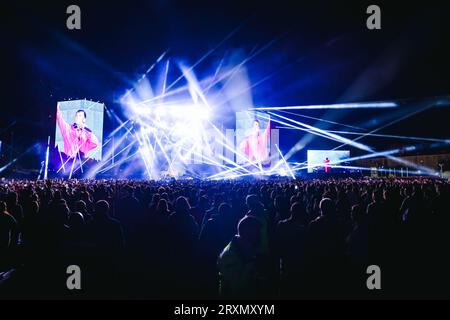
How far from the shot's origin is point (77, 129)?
28.3 meters

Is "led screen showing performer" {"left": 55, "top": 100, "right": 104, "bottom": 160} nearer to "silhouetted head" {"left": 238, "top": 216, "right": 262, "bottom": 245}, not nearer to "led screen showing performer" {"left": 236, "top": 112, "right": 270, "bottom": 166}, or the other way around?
"led screen showing performer" {"left": 236, "top": 112, "right": 270, "bottom": 166}

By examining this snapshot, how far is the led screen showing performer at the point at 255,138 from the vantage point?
3138 centimetres

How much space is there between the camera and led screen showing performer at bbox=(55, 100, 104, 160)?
28.3m

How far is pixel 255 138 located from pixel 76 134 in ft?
54.1

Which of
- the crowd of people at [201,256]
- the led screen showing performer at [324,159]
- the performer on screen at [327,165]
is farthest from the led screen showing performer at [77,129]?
the performer on screen at [327,165]

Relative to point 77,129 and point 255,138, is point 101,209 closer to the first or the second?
point 77,129

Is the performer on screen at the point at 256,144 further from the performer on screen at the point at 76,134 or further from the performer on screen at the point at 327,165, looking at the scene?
the performer on screen at the point at 76,134

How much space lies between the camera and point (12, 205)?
7.10 meters

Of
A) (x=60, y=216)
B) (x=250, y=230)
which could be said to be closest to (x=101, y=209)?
(x=60, y=216)

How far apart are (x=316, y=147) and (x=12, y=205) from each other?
1426 inches

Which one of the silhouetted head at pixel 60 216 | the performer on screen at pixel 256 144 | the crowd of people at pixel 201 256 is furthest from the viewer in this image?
the performer on screen at pixel 256 144

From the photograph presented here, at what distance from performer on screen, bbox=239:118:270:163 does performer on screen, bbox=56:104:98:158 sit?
14.8 m

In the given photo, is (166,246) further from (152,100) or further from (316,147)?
(316,147)

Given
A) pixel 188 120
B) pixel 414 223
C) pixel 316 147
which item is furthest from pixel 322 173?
pixel 414 223
